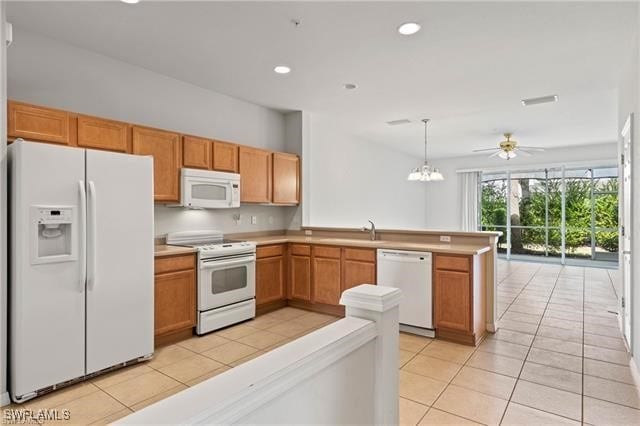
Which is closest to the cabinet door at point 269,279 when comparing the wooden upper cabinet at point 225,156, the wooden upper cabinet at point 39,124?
the wooden upper cabinet at point 225,156

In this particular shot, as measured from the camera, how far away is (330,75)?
154 inches

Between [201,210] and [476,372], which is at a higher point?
[201,210]

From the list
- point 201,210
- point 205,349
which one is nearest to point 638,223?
point 205,349

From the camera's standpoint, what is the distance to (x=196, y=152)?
13.0 ft

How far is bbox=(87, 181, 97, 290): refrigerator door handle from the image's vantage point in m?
2.65

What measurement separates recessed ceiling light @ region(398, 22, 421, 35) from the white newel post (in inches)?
89.4

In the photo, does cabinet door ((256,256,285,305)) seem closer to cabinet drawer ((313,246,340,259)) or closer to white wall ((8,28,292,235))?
cabinet drawer ((313,246,340,259))

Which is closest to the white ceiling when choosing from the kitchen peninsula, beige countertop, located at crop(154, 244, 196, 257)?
the kitchen peninsula

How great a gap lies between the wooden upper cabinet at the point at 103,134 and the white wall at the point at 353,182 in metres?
2.66

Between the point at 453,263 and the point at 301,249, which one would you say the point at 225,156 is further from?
the point at 453,263

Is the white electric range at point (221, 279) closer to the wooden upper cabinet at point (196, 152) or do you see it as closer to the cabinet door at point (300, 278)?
the cabinet door at point (300, 278)

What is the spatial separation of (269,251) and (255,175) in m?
1.01

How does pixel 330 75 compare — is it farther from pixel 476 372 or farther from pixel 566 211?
pixel 566 211

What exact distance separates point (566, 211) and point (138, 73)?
363 inches
